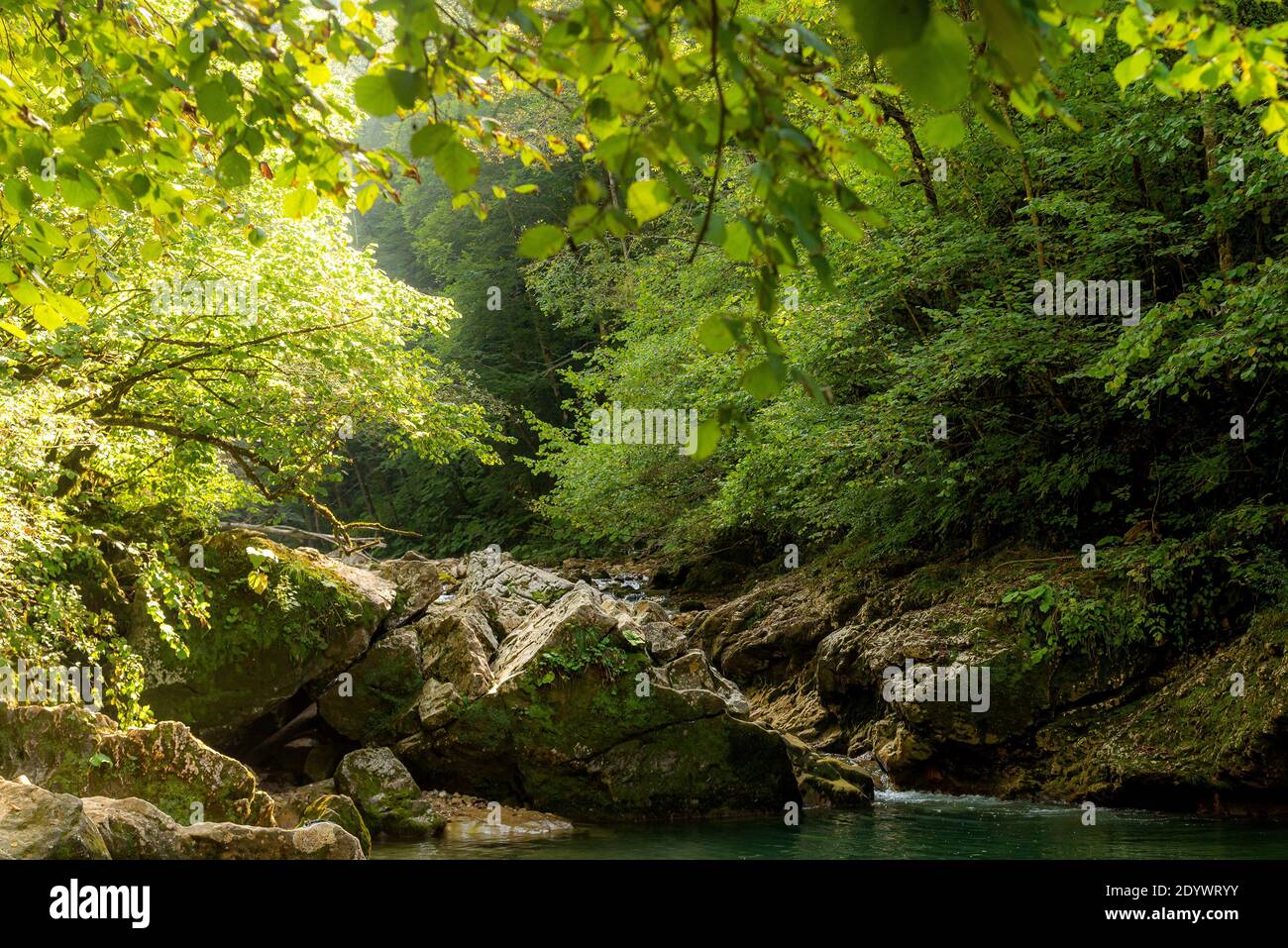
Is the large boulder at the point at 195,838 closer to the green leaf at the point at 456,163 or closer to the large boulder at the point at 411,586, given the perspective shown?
the green leaf at the point at 456,163

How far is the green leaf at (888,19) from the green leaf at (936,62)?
0.03 meters

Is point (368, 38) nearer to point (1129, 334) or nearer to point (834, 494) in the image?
point (1129, 334)

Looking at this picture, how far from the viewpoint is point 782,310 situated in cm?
1437

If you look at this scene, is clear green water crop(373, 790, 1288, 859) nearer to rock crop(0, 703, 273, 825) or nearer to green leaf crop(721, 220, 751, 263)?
rock crop(0, 703, 273, 825)

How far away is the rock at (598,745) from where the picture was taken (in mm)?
10039

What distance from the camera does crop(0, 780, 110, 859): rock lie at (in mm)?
4695

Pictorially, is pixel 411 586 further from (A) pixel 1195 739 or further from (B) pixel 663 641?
(A) pixel 1195 739

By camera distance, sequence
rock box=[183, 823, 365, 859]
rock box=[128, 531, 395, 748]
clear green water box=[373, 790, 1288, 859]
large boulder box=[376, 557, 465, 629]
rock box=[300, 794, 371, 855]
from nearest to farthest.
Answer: rock box=[183, 823, 365, 859] → clear green water box=[373, 790, 1288, 859] → rock box=[300, 794, 371, 855] → rock box=[128, 531, 395, 748] → large boulder box=[376, 557, 465, 629]

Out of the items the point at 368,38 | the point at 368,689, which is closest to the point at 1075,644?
the point at 368,689

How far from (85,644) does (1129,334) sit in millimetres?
9389

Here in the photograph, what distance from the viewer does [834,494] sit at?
14594mm

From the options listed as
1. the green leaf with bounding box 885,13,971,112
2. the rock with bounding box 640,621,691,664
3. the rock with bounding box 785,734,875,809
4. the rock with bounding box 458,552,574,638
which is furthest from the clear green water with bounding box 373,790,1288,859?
the green leaf with bounding box 885,13,971,112

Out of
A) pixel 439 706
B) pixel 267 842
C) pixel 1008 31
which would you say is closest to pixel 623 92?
pixel 1008 31

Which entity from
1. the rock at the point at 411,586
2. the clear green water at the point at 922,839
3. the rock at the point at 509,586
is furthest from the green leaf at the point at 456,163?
the rock at the point at 509,586
